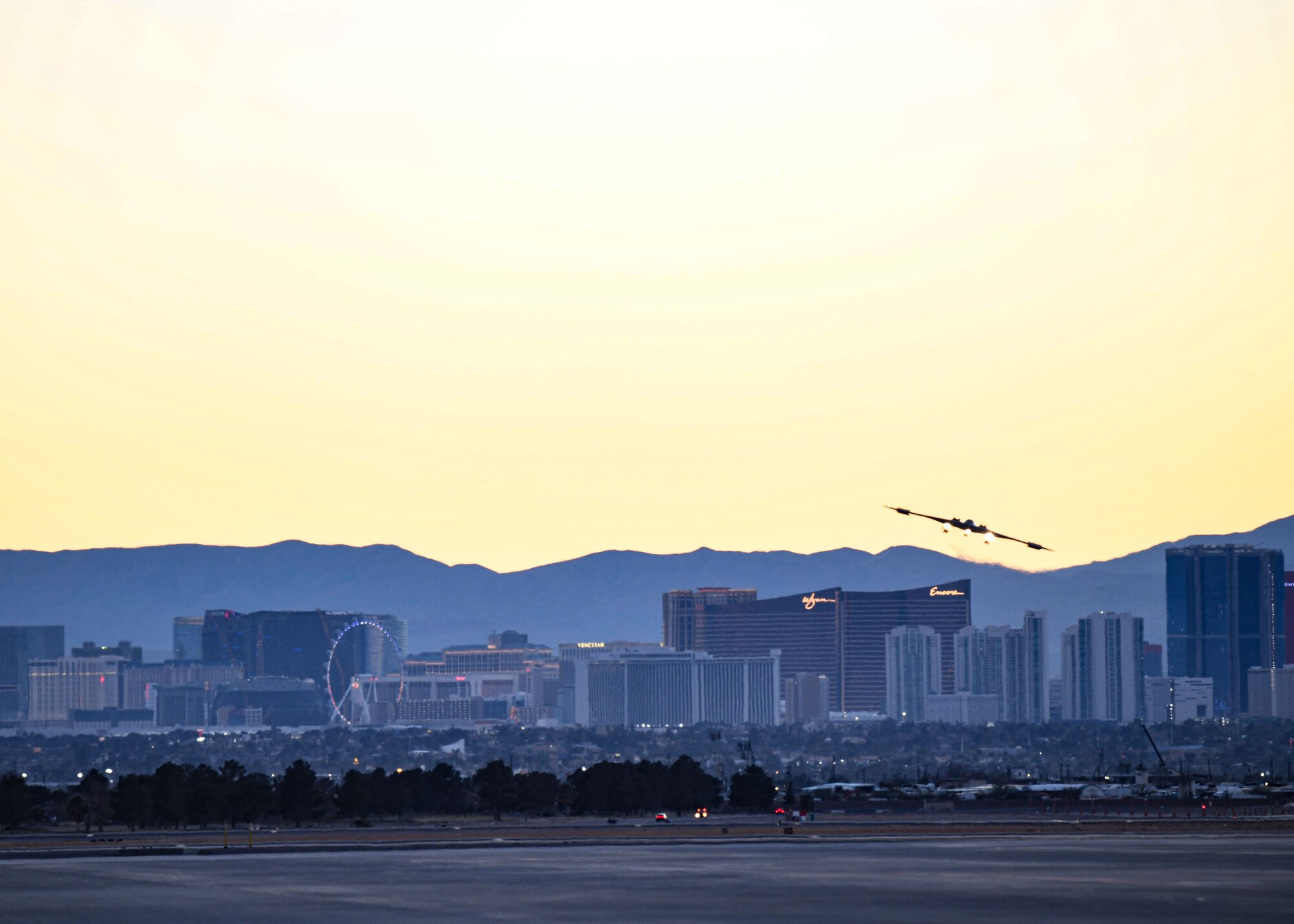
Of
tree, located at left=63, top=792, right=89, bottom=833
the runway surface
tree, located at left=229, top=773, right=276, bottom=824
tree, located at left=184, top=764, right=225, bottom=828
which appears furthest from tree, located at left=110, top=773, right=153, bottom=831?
the runway surface

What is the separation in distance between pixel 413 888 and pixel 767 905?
66.4 ft

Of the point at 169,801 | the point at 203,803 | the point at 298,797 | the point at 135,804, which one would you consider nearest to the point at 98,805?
the point at 135,804

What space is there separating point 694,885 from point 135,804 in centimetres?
9062

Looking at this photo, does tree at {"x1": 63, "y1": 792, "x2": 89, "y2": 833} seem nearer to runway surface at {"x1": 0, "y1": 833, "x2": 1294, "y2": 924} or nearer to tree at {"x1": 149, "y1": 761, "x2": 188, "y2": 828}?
tree at {"x1": 149, "y1": 761, "x2": 188, "y2": 828}

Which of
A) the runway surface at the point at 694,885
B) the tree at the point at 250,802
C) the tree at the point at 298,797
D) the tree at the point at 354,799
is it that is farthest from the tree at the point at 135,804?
the runway surface at the point at 694,885

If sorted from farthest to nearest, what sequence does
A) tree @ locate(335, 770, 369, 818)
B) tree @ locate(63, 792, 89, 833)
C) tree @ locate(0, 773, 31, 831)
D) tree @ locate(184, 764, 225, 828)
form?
1. tree @ locate(335, 770, 369, 818)
2. tree @ locate(63, 792, 89, 833)
3. tree @ locate(184, 764, 225, 828)
4. tree @ locate(0, 773, 31, 831)

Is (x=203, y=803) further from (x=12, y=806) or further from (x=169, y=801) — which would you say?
(x=12, y=806)

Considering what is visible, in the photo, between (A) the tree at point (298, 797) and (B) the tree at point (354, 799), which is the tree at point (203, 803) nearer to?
(A) the tree at point (298, 797)

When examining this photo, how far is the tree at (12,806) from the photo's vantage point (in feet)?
568

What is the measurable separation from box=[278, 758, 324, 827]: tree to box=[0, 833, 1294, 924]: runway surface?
58.1 m

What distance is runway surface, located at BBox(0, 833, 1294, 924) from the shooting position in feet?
277

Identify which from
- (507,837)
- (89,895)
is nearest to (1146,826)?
(507,837)

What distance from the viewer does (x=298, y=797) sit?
188 metres

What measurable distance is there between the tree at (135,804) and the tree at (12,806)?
796 cm
